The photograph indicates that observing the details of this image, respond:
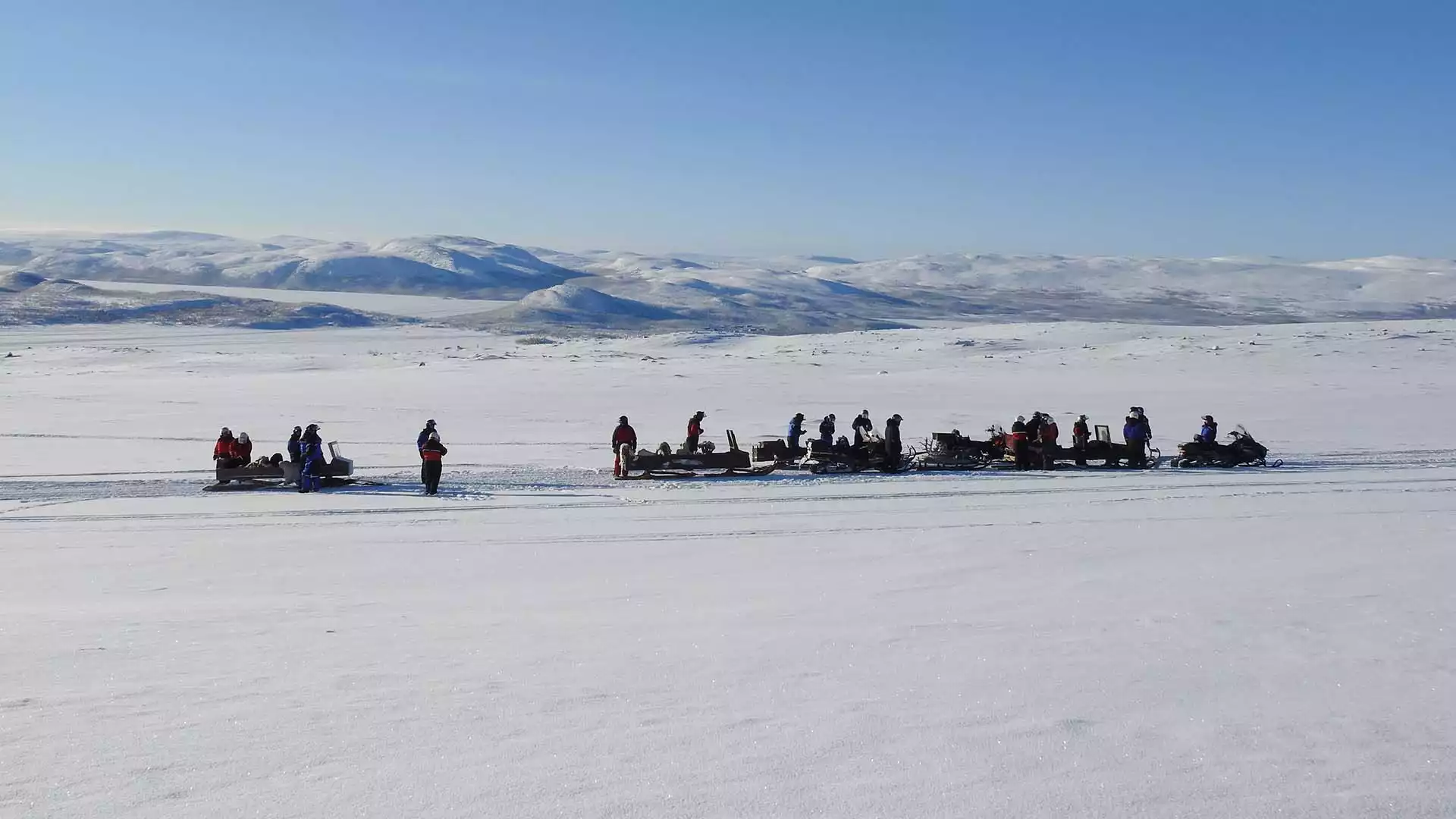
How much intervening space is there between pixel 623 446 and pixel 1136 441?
8554 millimetres

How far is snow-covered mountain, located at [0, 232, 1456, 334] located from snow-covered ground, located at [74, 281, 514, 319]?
3973 millimetres

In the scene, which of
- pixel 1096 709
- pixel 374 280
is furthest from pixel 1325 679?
pixel 374 280

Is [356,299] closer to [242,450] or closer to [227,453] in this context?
[242,450]

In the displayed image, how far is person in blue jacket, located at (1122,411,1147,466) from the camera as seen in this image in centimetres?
1922

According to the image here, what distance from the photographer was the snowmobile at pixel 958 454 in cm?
1891

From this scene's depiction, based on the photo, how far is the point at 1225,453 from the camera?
19.2 m

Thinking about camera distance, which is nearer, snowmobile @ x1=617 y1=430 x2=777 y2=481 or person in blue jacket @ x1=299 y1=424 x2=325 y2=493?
person in blue jacket @ x1=299 y1=424 x2=325 y2=493

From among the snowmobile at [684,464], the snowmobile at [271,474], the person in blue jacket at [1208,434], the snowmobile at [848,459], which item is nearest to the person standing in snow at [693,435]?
the snowmobile at [684,464]

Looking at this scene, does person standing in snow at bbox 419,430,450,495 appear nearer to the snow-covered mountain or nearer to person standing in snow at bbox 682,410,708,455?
person standing in snow at bbox 682,410,708,455

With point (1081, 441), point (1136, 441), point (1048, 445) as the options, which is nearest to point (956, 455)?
point (1048, 445)

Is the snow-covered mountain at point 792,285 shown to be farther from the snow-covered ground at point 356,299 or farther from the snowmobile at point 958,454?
the snowmobile at point 958,454

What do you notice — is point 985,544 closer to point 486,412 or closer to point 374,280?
point 486,412

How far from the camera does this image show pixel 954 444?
19047 mm

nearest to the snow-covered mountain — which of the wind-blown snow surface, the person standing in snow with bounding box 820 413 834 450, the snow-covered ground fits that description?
the snow-covered ground
